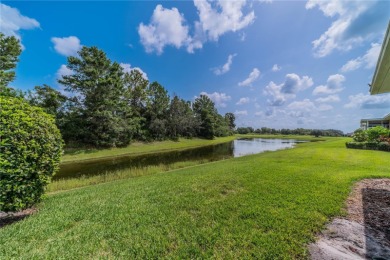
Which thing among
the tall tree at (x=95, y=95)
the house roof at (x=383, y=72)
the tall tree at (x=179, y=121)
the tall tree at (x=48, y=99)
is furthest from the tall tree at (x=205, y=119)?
the house roof at (x=383, y=72)

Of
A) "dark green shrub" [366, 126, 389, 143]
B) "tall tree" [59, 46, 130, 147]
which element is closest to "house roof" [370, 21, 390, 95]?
"dark green shrub" [366, 126, 389, 143]

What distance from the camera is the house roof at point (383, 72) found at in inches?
165

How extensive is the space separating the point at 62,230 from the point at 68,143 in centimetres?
2373

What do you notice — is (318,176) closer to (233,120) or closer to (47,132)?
(47,132)

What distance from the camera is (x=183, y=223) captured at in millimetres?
3744

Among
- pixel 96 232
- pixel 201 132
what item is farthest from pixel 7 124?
pixel 201 132

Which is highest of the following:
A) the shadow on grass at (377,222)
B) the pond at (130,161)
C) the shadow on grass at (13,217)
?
the shadow on grass at (377,222)

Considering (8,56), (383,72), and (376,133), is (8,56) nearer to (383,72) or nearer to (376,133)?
(383,72)

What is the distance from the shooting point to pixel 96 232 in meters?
3.49

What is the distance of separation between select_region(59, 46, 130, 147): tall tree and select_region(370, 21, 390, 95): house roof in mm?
26633

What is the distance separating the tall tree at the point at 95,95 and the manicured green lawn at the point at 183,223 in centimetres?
2147

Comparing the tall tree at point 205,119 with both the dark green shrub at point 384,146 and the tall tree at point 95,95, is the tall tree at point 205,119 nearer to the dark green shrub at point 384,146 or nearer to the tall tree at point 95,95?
the tall tree at point 95,95

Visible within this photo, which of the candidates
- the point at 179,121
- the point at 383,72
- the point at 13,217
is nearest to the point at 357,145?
the point at 383,72

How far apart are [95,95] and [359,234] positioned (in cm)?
2880
